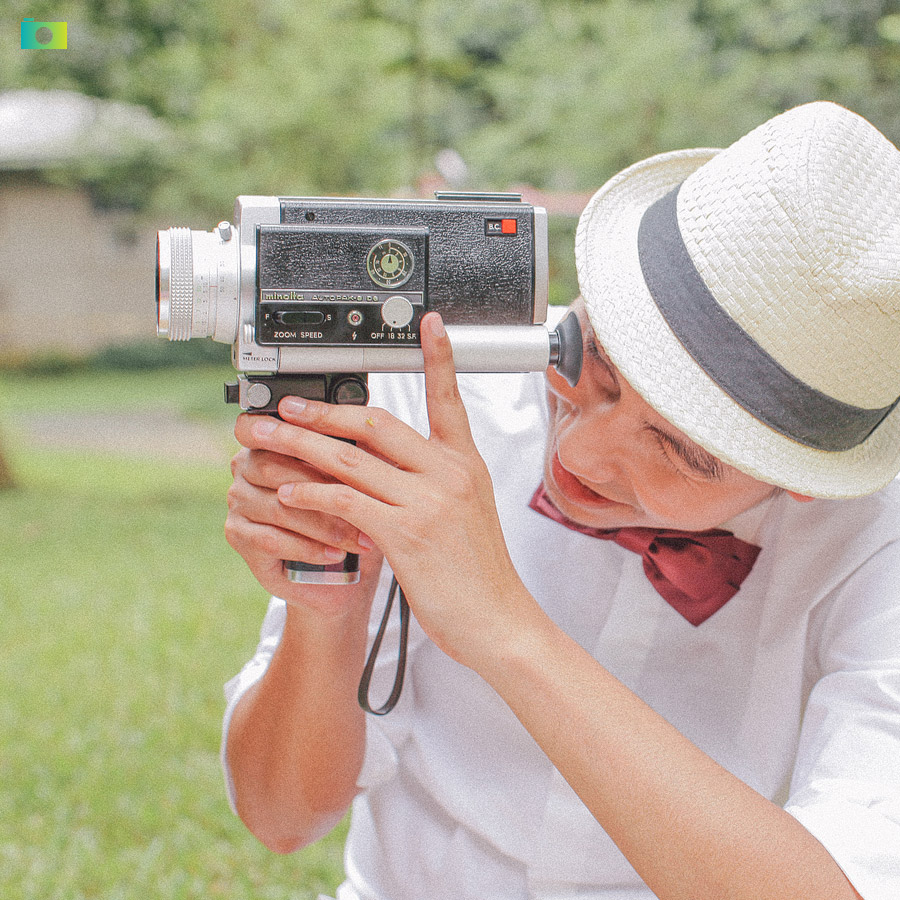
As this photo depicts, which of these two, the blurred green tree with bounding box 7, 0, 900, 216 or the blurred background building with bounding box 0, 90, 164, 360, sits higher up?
the blurred green tree with bounding box 7, 0, 900, 216

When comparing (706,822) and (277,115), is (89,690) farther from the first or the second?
(277,115)

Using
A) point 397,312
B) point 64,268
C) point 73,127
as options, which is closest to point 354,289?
point 397,312

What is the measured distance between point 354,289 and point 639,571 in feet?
1.90

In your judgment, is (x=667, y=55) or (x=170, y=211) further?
(x=170, y=211)

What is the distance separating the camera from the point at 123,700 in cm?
368

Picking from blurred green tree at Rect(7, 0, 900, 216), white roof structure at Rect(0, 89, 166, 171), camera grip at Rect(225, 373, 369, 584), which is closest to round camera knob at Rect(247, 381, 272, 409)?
camera grip at Rect(225, 373, 369, 584)

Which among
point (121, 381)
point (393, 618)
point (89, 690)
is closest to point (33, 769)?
point (89, 690)

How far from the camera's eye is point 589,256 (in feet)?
3.95

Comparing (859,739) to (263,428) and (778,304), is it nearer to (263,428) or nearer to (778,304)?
(778,304)

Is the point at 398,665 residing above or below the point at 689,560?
below

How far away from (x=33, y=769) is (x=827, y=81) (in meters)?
5.81

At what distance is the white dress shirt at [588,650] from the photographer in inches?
51.8

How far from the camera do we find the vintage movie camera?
3.49 feet

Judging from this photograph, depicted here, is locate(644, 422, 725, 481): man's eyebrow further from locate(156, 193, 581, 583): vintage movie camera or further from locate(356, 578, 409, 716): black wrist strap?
locate(356, 578, 409, 716): black wrist strap
